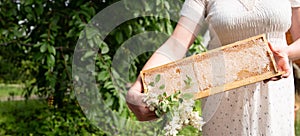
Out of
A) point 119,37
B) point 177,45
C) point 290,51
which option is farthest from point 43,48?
point 290,51

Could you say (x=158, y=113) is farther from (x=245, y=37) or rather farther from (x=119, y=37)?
(x=119, y=37)

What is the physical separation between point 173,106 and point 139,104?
10cm

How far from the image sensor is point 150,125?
3.96m

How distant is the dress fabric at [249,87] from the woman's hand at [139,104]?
263 millimetres

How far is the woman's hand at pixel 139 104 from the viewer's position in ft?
4.32

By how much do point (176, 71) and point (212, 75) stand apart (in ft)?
0.32

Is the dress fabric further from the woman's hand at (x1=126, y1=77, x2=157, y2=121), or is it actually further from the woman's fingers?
the woman's hand at (x1=126, y1=77, x2=157, y2=121)

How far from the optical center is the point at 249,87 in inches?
58.8

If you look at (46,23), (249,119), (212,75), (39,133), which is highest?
(46,23)

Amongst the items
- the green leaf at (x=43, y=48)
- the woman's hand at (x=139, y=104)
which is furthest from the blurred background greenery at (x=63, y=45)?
the woman's hand at (x=139, y=104)

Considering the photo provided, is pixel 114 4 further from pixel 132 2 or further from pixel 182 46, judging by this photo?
pixel 182 46

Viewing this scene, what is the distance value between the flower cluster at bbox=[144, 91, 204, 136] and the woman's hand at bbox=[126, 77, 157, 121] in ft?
0.07

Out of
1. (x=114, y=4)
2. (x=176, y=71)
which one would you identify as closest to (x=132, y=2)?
(x=114, y=4)

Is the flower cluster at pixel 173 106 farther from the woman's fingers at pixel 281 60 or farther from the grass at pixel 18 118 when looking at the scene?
the grass at pixel 18 118
